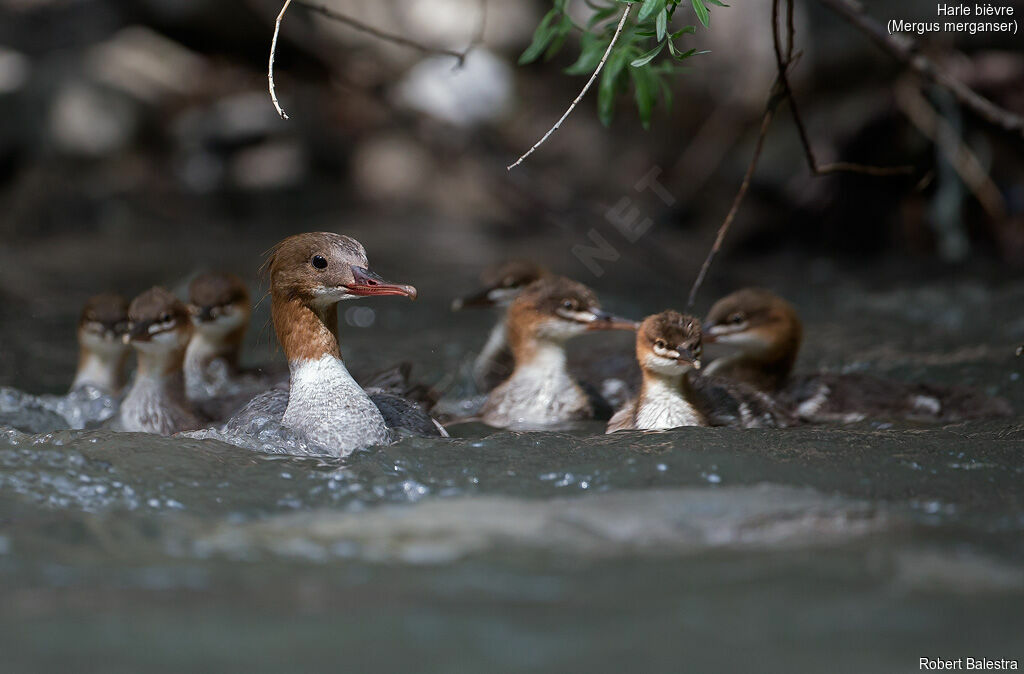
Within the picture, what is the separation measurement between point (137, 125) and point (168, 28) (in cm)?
141

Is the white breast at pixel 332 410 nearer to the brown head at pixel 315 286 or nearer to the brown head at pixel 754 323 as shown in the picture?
the brown head at pixel 315 286

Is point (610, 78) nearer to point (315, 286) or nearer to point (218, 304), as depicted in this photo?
point (315, 286)

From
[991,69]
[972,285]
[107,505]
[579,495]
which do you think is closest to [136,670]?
[107,505]

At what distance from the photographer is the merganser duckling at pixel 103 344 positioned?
6.66 meters

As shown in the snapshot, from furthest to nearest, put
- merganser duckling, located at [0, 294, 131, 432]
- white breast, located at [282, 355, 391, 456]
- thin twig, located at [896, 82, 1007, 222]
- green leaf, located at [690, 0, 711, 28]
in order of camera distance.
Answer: thin twig, located at [896, 82, 1007, 222] < merganser duckling, located at [0, 294, 131, 432] < white breast, located at [282, 355, 391, 456] < green leaf, located at [690, 0, 711, 28]

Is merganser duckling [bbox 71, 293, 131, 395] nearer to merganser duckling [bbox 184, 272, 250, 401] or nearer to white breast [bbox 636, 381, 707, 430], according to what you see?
merganser duckling [bbox 184, 272, 250, 401]

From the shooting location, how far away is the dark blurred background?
10219 millimetres

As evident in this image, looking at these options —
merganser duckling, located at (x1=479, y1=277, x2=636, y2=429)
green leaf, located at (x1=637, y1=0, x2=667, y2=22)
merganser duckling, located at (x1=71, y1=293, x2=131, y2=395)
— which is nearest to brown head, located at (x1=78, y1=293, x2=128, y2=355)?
merganser duckling, located at (x1=71, y1=293, x2=131, y2=395)

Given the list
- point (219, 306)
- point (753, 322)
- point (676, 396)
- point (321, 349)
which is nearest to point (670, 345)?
point (676, 396)

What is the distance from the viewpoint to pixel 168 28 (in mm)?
12969

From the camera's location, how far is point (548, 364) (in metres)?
6.42

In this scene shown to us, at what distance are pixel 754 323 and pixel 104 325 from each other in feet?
12.7

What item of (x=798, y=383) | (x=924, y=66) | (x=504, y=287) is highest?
(x=924, y=66)

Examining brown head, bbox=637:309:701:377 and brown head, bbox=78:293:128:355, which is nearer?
brown head, bbox=637:309:701:377
